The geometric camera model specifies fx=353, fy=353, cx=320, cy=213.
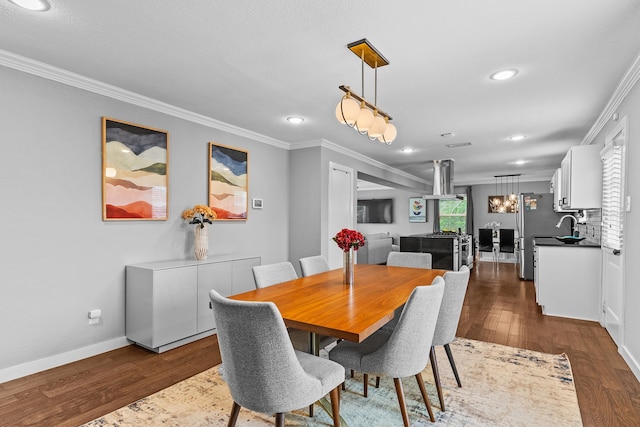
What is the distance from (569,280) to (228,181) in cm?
425

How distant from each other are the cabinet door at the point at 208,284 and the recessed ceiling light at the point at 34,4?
7.27ft

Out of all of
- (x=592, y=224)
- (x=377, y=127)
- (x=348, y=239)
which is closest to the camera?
(x=377, y=127)

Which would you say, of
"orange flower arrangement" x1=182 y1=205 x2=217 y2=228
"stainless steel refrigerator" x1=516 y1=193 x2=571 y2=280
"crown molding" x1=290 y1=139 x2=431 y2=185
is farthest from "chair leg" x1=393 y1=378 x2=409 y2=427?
"stainless steel refrigerator" x1=516 y1=193 x2=571 y2=280

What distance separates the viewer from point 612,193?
11.3ft

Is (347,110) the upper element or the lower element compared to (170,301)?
upper

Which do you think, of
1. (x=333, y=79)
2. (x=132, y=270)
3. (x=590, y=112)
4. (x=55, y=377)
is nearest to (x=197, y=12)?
(x=333, y=79)

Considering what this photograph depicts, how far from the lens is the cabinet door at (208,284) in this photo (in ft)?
11.2

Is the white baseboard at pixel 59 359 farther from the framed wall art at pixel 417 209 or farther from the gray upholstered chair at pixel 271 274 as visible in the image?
the framed wall art at pixel 417 209

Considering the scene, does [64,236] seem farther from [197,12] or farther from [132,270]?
[197,12]

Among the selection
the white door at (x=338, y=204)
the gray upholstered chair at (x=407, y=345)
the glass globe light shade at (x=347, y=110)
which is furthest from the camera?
the white door at (x=338, y=204)

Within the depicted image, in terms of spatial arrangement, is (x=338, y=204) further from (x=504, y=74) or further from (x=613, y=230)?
(x=613, y=230)

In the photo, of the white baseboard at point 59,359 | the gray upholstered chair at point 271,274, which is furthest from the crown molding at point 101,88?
the white baseboard at point 59,359

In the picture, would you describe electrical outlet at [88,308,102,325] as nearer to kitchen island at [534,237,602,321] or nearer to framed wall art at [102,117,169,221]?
framed wall art at [102,117,169,221]

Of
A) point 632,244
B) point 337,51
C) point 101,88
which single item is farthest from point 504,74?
point 101,88
